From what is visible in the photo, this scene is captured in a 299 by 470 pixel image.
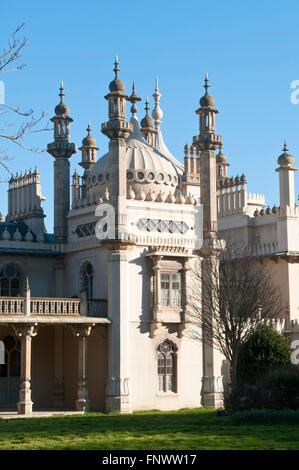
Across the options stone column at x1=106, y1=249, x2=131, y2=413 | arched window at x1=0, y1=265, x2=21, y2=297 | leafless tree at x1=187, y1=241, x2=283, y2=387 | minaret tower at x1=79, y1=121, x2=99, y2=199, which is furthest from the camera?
minaret tower at x1=79, y1=121, x2=99, y2=199

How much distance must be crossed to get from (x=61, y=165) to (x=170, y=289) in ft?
26.3

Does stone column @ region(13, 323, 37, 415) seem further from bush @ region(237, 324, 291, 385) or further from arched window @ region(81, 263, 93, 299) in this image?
bush @ region(237, 324, 291, 385)

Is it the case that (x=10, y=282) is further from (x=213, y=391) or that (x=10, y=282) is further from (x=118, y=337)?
(x=213, y=391)

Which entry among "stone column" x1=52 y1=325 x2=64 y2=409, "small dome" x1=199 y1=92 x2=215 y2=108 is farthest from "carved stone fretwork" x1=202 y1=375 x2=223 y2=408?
"small dome" x1=199 y1=92 x2=215 y2=108

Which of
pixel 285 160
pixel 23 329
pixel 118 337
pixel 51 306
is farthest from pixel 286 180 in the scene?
pixel 23 329

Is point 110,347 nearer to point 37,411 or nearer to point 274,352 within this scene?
point 37,411

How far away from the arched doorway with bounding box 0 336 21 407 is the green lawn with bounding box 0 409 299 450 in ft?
20.3

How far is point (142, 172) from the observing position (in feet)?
128

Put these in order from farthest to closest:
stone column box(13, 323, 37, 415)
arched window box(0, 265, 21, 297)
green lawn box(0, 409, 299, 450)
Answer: arched window box(0, 265, 21, 297), stone column box(13, 323, 37, 415), green lawn box(0, 409, 299, 450)

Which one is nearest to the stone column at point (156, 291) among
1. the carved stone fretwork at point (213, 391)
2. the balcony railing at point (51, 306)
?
the balcony railing at point (51, 306)

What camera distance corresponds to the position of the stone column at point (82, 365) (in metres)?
34.9

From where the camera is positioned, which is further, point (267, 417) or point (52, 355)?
point (52, 355)

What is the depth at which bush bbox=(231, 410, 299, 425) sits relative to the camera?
24984 millimetres

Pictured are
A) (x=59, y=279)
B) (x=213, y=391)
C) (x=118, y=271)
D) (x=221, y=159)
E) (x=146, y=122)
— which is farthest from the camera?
(x=221, y=159)
